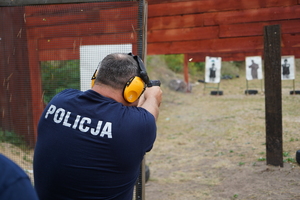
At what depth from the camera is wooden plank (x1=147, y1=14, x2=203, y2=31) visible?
462 centimetres

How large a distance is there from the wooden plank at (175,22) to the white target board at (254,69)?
3674 mm

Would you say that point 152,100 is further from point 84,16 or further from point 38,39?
point 38,39

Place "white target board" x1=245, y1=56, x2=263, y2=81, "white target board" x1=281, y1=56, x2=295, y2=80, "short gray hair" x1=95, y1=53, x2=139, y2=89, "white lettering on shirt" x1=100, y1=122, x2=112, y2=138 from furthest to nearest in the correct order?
"white target board" x1=245, y1=56, x2=263, y2=81, "white target board" x1=281, y1=56, x2=295, y2=80, "short gray hair" x1=95, y1=53, x2=139, y2=89, "white lettering on shirt" x1=100, y1=122, x2=112, y2=138

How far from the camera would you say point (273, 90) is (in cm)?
399

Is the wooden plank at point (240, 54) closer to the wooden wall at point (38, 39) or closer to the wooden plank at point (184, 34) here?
the wooden plank at point (184, 34)

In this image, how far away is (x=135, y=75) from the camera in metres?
1.61

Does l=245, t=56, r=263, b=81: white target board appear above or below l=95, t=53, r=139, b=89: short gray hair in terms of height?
above

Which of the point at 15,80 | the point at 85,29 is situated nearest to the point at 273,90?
the point at 85,29

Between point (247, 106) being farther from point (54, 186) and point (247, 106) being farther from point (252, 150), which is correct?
point (54, 186)

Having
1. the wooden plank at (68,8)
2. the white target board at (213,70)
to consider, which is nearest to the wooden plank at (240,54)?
the white target board at (213,70)

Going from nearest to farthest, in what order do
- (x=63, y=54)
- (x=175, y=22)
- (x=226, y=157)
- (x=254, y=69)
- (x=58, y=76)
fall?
(x=63, y=54) < (x=58, y=76) < (x=175, y=22) < (x=226, y=157) < (x=254, y=69)

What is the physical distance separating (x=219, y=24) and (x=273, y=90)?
1.23m

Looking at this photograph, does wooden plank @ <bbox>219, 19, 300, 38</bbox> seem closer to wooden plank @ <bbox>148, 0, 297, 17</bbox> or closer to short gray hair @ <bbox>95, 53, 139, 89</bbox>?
wooden plank @ <bbox>148, 0, 297, 17</bbox>

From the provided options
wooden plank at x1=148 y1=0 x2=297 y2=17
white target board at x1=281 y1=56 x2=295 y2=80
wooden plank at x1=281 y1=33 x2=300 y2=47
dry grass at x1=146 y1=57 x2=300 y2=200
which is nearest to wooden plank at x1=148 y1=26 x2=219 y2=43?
wooden plank at x1=148 y1=0 x2=297 y2=17
